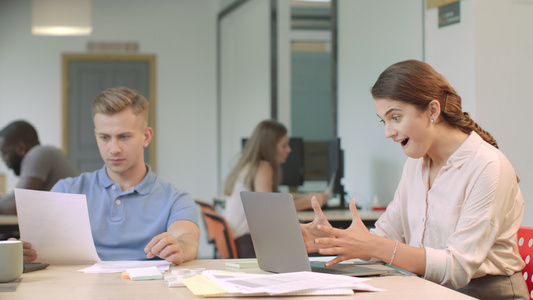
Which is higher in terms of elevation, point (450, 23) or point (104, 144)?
point (450, 23)

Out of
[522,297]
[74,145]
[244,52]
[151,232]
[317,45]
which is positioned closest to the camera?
[522,297]

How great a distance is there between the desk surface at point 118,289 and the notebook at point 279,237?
8 cm

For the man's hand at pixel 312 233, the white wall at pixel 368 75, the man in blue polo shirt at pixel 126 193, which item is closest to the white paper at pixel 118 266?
the man in blue polo shirt at pixel 126 193

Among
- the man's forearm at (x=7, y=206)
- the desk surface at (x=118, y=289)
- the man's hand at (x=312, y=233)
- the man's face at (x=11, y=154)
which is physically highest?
the man's face at (x=11, y=154)

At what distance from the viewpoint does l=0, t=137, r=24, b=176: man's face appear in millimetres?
4164

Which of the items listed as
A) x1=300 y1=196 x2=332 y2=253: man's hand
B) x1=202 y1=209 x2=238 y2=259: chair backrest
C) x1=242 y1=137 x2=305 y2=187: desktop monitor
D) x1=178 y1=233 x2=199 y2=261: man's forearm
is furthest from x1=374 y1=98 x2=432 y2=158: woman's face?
x1=242 y1=137 x2=305 y2=187: desktop monitor

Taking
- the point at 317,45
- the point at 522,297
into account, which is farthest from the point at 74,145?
the point at 522,297

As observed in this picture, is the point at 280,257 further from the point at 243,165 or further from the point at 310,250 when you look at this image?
the point at 243,165

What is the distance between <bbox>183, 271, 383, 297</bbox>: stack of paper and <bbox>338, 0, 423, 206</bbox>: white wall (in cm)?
246

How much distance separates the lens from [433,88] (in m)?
1.88

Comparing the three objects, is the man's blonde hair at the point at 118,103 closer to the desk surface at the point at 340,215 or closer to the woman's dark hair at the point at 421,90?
the woman's dark hair at the point at 421,90

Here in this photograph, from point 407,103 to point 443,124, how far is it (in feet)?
0.52

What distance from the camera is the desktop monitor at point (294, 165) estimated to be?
16.7ft

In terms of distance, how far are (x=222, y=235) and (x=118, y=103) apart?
74.6 inches
